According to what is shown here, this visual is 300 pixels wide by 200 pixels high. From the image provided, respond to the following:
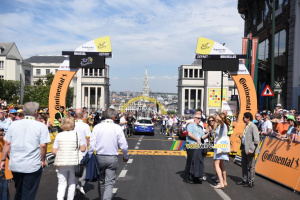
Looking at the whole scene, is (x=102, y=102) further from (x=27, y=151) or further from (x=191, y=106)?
(x=27, y=151)

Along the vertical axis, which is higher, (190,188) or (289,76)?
(289,76)

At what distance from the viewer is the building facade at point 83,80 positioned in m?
107

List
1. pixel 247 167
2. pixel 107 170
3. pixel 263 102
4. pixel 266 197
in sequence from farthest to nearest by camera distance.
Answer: pixel 263 102 → pixel 247 167 → pixel 266 197 → pixel 107 170

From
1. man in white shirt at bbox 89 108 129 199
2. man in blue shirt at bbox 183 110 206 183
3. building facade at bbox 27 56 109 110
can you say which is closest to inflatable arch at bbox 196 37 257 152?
man in blue shirt at bbox 183 110 206 183

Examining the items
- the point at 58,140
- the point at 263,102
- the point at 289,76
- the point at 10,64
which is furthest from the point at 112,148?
the point at 10,64

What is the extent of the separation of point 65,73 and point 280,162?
1181 centimetres

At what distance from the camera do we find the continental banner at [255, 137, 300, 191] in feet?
27.3

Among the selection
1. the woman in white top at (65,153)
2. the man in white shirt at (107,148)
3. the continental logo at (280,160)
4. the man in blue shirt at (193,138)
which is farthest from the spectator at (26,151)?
the continental logo at (280,160)

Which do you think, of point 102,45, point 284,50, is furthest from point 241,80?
point 284,50

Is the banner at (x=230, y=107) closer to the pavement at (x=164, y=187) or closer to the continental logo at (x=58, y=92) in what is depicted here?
the pavement at (x=164, y=187)

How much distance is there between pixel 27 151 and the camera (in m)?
4.93

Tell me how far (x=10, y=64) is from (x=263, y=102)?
6849cm

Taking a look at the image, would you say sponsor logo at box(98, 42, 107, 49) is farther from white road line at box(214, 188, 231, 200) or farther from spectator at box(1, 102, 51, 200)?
spectator at box(1, 102, 51, 200)

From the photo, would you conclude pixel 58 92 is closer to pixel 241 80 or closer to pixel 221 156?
pixel 241 80
